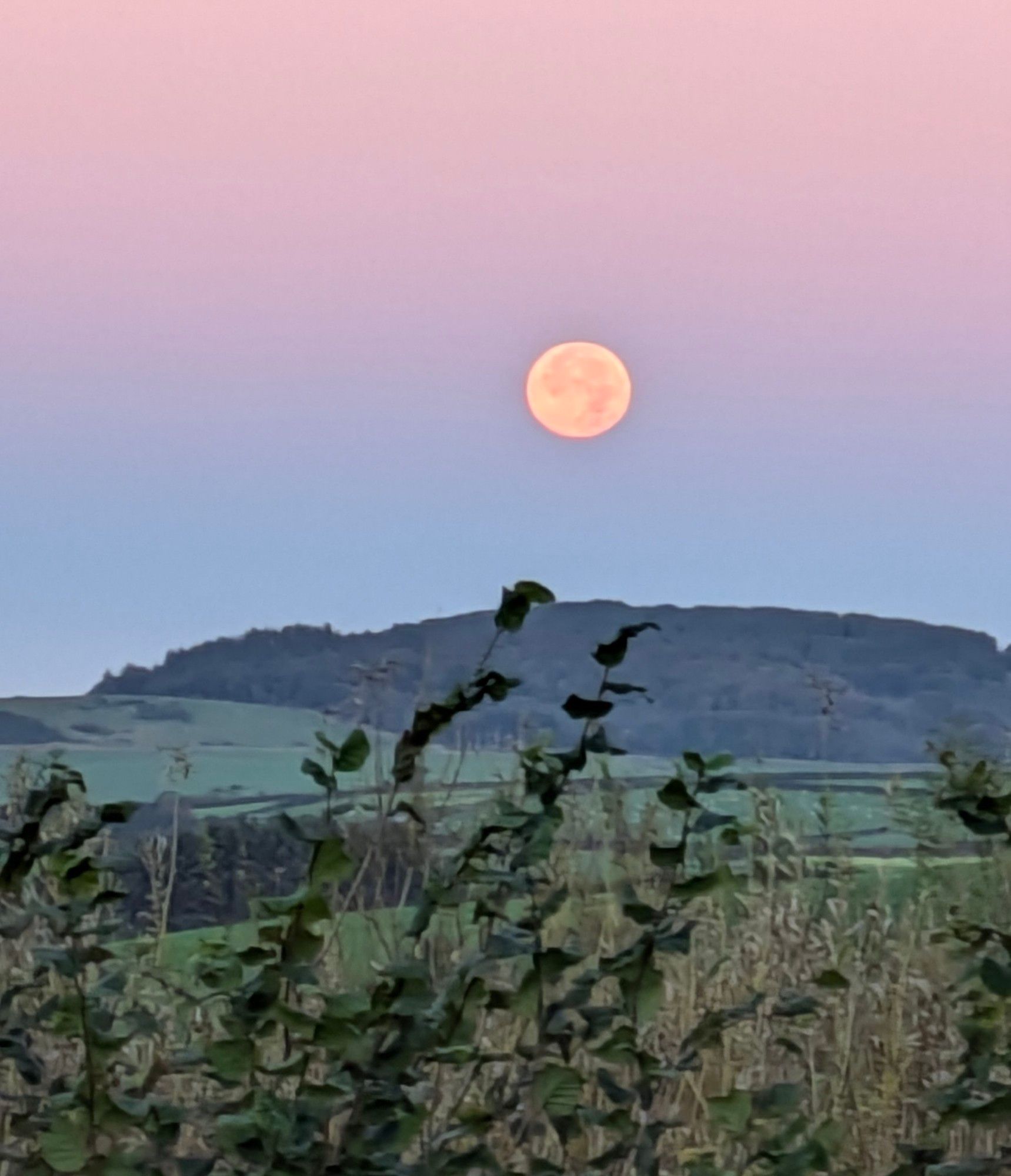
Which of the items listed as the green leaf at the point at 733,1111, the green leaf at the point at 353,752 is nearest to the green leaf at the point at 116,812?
the green leaf at the point at 353,752

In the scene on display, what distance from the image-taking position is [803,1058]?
2.67 meters

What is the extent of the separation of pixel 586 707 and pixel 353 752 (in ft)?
0.71

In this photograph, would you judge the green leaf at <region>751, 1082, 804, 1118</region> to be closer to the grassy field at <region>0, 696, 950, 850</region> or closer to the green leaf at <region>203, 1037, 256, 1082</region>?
the green leaf at <region>203, 1037, 256, 1082</region>

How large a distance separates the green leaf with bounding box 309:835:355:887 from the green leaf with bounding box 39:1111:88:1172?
29 centimetres

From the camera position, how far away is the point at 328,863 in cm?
133

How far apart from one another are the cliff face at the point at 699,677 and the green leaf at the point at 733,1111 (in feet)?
5.61

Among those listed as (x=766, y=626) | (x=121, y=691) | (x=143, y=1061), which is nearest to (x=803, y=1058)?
(x=143, y=1061)

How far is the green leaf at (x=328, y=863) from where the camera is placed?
4.35ft

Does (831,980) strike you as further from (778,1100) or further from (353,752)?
(353,752)

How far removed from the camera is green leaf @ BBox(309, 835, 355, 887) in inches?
52.2

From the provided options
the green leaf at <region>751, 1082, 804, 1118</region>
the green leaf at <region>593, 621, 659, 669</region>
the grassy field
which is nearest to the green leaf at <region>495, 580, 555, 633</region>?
the green leaf at <region>593, 621, 659, 669</region>

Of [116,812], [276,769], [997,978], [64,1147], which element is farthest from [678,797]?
[276,769]

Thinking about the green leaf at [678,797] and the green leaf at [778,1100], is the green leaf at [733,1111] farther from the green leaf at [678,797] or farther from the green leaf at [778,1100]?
the green leaf at [678,797]

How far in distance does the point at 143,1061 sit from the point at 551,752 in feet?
5.39
